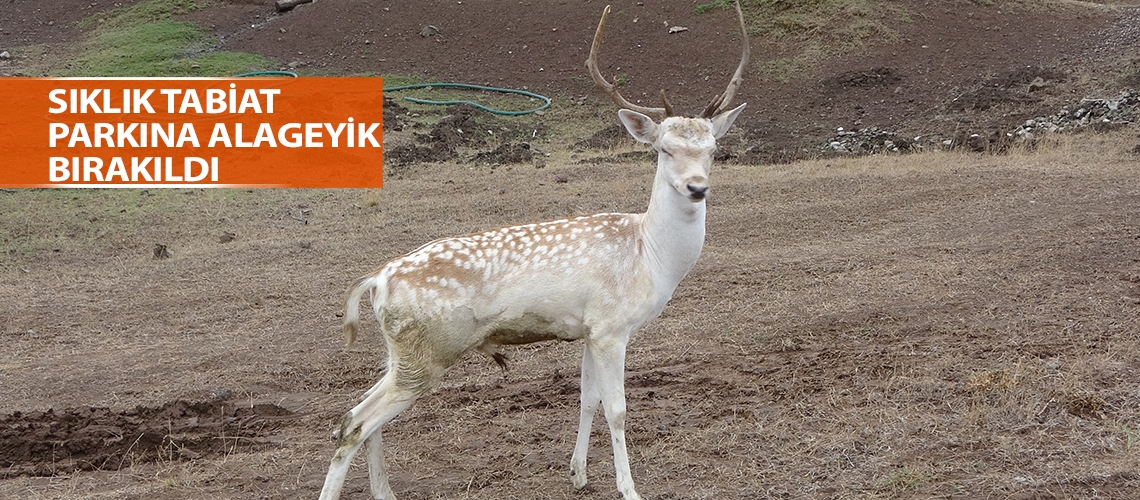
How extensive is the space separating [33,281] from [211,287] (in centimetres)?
223

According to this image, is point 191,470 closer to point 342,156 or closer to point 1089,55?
point 342,156

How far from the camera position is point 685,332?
837cm

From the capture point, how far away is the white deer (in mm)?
5184

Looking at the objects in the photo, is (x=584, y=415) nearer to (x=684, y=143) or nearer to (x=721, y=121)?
(x=684, y=143)

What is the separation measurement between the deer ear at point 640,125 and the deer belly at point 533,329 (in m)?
1.02

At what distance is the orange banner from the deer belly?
36.6 feet

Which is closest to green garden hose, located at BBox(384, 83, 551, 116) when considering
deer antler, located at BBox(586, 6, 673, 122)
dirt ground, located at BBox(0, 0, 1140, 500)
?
dirt ground, located at BBox(0, 0, 1140, 500)

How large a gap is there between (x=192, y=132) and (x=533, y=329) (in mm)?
15804

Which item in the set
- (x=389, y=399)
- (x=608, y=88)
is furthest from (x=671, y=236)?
(x=389, y=399)

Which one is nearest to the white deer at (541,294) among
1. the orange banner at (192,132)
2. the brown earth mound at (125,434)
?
the brown earth mound at (125,434)

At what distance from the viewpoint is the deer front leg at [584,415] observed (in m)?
5.54

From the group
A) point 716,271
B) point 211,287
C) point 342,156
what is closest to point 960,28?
point 342,156

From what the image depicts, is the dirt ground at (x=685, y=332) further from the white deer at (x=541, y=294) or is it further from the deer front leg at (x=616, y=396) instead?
the white deer at (x=541, y=294)

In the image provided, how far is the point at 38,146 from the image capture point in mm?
→ 18094
